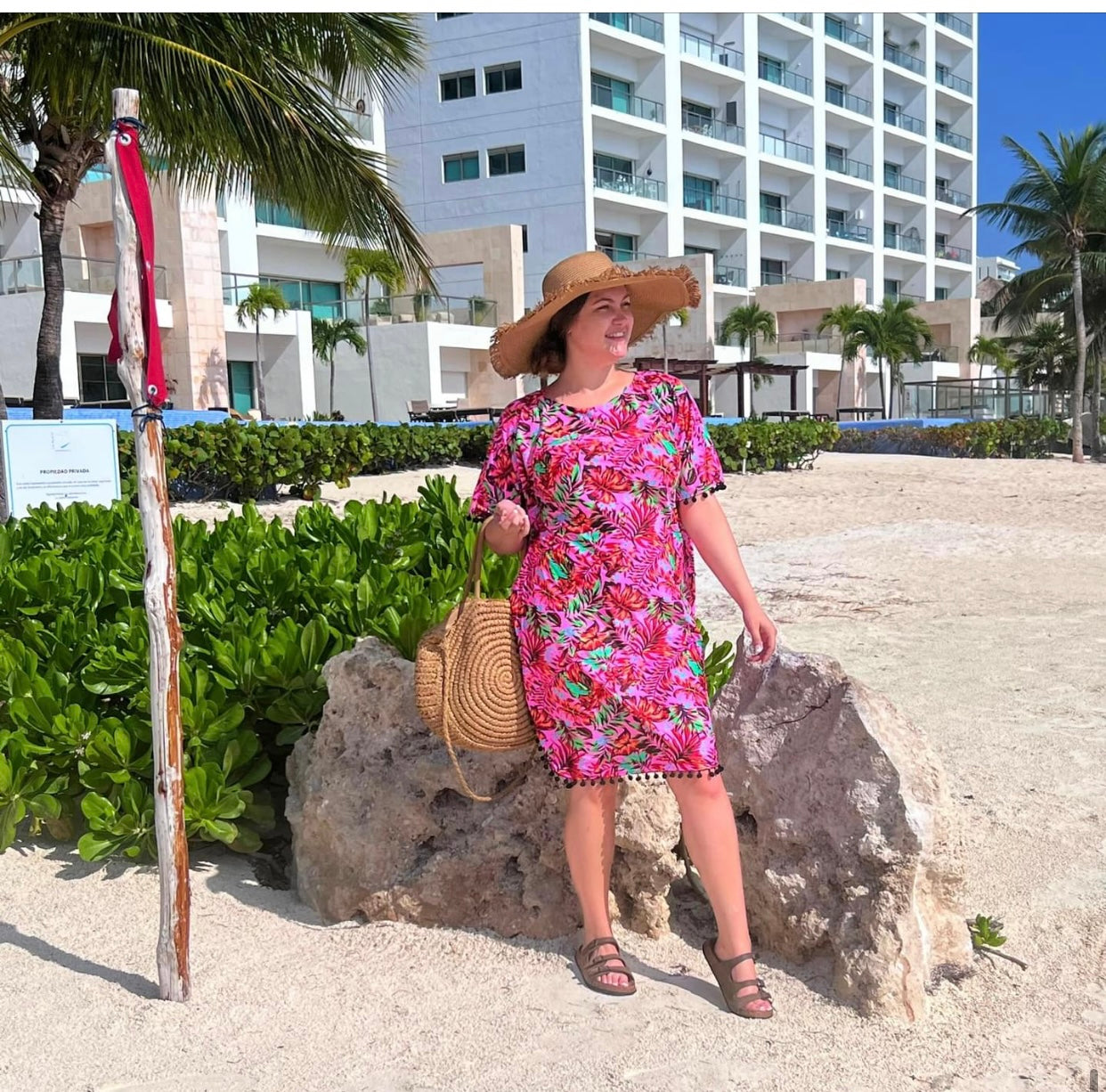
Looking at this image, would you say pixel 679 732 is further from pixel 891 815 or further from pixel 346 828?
pixel 346 828

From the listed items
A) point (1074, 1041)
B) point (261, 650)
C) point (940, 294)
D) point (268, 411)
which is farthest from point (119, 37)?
point (940, 294)

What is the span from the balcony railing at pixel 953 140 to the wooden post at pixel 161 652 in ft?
201

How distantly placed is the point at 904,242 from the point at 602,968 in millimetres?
57008

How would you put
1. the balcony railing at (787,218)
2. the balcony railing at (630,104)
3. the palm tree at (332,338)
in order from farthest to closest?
1. the balcony railing at (787,218)
2. the balcony railing at (630,104)
3. the palm tree at (332,338)

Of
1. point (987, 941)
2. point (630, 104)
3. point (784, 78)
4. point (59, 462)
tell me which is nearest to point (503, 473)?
point (987, 941)

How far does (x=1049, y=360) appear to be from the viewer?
36969 millimetres

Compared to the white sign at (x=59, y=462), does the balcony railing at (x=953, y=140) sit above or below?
above

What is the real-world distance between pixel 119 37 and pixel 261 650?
7.08 metres

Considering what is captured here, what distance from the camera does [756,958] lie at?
2.82 metres

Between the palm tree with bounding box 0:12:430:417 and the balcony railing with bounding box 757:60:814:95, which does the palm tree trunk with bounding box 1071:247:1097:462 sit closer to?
the balcony railing with bounding box 757:60:814:95

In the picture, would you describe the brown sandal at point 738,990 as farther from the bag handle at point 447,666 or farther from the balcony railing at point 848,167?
the balcony railing at point 848,167

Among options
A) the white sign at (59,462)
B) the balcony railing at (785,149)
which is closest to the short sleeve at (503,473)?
the white sign at (59,462)

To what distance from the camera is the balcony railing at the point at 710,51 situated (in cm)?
4298

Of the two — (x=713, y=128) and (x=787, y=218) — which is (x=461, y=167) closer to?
(x=713, y=128)
